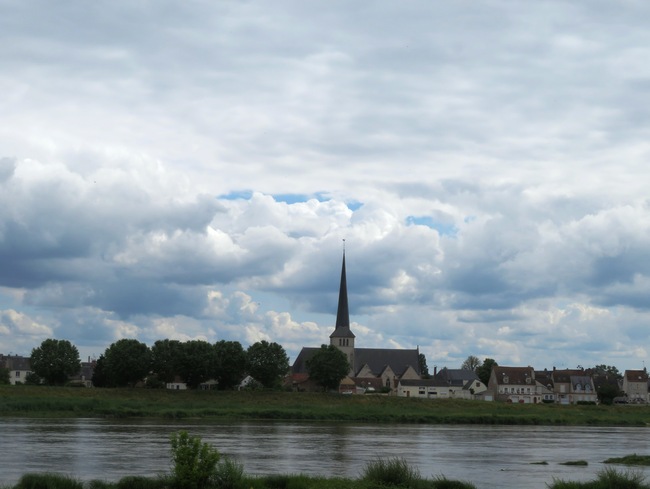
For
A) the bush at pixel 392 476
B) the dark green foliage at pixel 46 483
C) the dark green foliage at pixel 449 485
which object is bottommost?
the dark green foliage at pixel 449 485

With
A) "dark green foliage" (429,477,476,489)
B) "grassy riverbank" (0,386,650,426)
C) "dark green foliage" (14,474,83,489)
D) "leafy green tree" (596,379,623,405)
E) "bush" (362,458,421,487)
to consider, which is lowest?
"dark green foliage" (429,477,476,489)

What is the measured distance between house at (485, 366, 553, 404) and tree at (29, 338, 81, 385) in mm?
Answer: 76385

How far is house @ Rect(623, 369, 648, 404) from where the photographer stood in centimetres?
17200

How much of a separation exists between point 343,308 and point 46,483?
462 feet

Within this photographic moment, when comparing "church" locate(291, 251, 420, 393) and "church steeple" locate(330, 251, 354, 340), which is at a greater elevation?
"church steeple" locate(330, 251, 354, 340)

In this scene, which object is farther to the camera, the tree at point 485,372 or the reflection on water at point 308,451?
the tree at point 485,372

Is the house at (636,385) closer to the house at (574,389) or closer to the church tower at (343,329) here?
the house at (574,389)

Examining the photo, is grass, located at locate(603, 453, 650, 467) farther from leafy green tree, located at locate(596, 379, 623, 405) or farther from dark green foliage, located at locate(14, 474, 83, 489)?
leafy green tree, located at locate(596, 379, 623, 405)

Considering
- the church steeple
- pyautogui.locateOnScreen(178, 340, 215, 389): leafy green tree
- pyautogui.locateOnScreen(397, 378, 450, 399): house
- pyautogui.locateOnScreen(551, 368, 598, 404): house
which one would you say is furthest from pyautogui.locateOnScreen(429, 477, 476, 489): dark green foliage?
pyautogui.locateOnScreen(551, 368, 598, 404): house

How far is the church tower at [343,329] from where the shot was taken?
166m

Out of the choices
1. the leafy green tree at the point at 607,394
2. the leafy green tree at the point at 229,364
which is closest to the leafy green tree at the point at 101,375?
the leafy green tree at the point at 229,364

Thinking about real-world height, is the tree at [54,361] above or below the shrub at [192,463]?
above

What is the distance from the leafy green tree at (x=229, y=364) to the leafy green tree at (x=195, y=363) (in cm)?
122

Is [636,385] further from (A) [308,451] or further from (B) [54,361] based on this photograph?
(A) [308,451]
